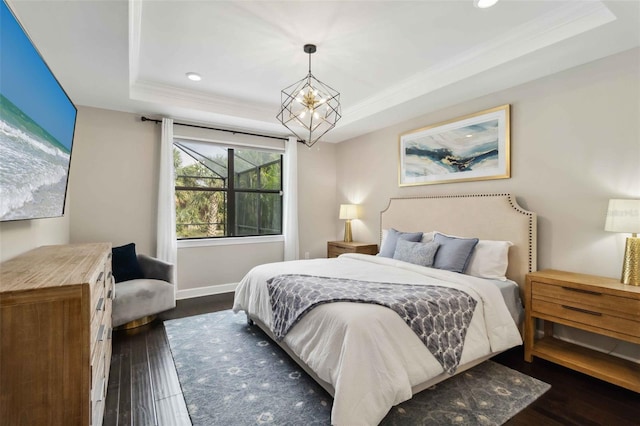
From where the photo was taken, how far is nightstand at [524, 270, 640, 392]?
6.65 feet

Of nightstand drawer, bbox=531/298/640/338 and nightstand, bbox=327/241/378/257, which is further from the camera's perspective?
nightstand, bbox=327/241/378/257

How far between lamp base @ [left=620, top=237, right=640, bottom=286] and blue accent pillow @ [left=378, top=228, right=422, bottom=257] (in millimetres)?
1724

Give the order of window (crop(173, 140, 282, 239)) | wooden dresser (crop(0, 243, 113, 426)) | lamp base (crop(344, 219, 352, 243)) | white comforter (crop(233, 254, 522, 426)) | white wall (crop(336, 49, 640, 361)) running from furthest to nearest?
Result: lamp base (crop(344, 219, 352, 243)), window (crop(173, 140, 282, 239)), white wall (crop(336, 49, 640, 361)), white comforter (crop(233, 254, 522, 426)), wooden dresser (crop(0, 243, 113, 426))

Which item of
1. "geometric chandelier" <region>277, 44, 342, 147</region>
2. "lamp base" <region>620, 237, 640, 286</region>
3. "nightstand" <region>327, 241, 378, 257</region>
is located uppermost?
"geometric chandelier" <region>277, 44, 342, 147</region>

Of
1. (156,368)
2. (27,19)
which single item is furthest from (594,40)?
(156,368)

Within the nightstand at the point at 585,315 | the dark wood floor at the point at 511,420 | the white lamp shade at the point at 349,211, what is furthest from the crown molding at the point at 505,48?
the dark wood floor at the point at 511,420

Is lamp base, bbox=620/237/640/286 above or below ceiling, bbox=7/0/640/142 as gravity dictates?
below

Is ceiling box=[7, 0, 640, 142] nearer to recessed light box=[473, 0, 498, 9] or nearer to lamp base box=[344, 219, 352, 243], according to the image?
recessed light box=[473, 0, 498, 9]

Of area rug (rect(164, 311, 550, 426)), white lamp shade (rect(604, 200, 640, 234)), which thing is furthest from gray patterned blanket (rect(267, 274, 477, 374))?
white lamp shade (rect(604, 200, 640, 234))

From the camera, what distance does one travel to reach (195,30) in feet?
8.05

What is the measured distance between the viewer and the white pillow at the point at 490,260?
2.82 meters

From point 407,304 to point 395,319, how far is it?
16 centimetres

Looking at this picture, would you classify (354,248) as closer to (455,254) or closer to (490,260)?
(455,254)

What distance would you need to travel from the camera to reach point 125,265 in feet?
11.0
